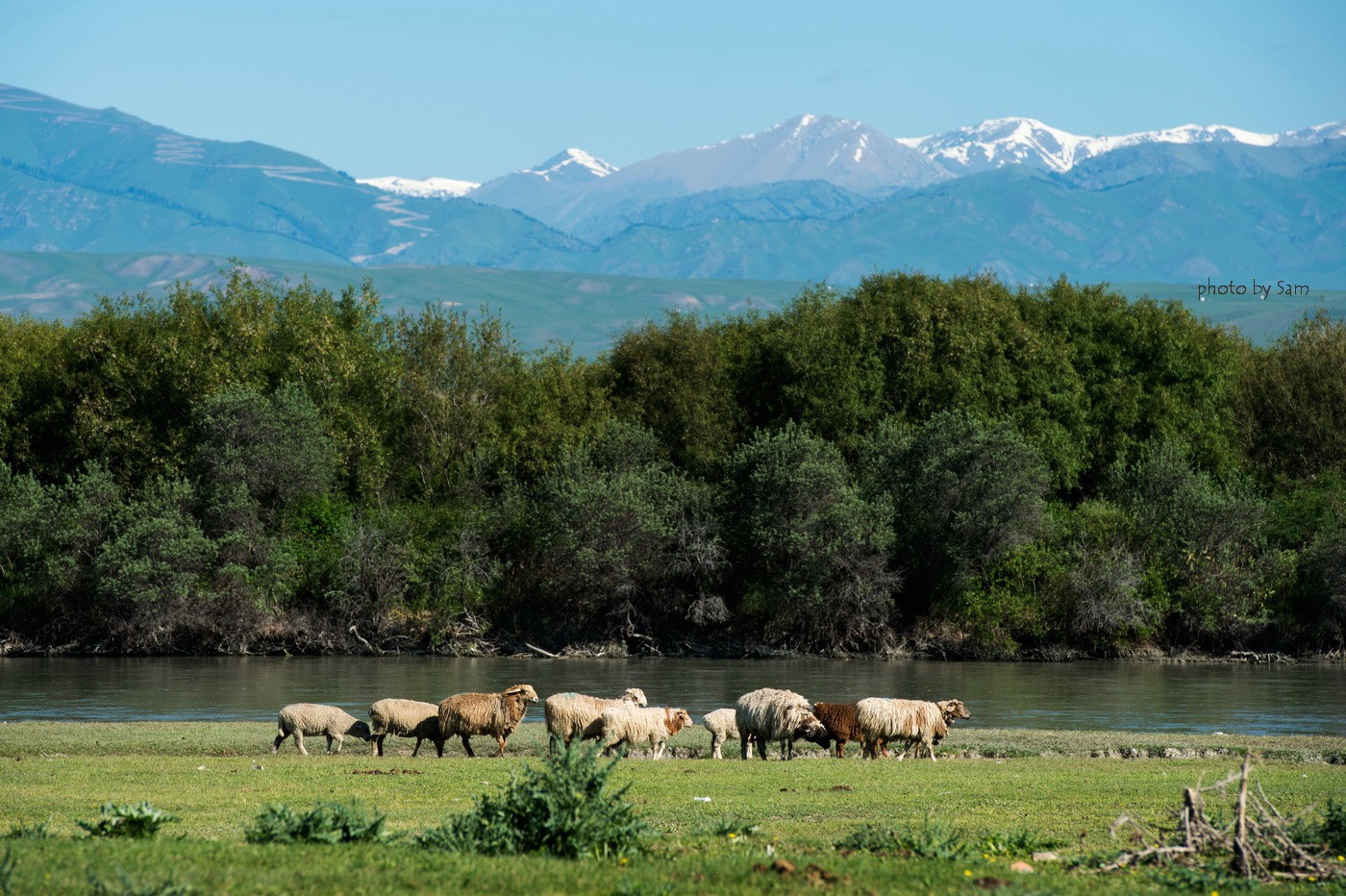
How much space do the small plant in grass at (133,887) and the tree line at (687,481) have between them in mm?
48033

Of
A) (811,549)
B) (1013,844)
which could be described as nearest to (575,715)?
(1013,844)

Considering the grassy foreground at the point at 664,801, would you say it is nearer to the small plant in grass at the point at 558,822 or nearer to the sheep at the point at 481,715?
the small plant in grass at the point at 558,822

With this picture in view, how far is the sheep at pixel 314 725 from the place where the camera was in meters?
26.4

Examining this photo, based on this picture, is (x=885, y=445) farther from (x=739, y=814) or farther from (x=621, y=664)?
(x=739, y=814)

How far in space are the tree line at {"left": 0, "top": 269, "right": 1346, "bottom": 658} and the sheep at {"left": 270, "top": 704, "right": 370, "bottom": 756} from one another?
31.0 m

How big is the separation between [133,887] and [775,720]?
18254mm

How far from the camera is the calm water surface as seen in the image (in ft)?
115

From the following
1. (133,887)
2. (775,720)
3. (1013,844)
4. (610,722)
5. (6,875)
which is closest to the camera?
(133,887)

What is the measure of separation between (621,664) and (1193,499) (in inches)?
1015

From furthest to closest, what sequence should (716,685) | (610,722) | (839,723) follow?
(716,685) → (839,723) → (610,722)

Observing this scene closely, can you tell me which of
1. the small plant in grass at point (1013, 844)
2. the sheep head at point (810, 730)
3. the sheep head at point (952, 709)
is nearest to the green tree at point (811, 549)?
the sheep head at point (952, 709)

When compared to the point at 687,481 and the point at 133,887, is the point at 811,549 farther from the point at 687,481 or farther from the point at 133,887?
the point at 133,887

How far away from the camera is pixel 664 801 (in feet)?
60.5

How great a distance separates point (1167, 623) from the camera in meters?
58.6
